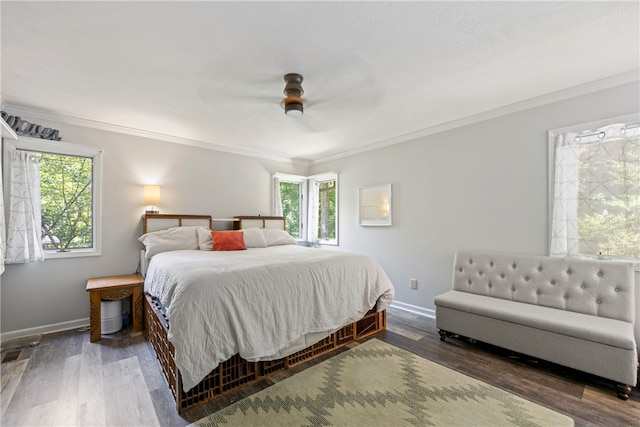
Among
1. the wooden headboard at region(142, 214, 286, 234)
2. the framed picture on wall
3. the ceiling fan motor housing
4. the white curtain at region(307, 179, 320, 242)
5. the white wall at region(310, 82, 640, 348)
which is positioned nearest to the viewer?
the ceiling fan motor housing

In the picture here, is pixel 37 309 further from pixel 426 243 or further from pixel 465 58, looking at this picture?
pixel 465 58

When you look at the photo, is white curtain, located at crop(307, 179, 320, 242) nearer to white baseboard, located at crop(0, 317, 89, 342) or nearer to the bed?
the bed

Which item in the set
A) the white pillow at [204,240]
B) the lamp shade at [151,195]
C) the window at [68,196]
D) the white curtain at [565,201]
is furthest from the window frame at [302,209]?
the white curtain at [565,201]

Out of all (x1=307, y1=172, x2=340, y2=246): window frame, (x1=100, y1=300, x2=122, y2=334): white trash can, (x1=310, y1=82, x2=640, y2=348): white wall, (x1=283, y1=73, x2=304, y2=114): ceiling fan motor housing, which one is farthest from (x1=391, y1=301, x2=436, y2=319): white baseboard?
(x1=100, y1=300, x2=122, y2=334): white trash can

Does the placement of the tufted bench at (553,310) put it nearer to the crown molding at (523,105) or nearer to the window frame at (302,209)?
the crown molding at (523,105)

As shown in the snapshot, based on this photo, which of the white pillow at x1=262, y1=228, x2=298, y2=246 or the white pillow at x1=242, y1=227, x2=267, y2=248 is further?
the white pillow at x1=262, y1=228, x2=298, y2=246

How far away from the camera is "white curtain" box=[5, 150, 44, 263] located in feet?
9.53

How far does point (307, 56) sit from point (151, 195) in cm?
289

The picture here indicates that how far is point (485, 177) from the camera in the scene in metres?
3.20

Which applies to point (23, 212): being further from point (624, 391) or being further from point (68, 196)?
point (624, 391)

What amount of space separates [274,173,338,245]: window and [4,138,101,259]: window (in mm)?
2640

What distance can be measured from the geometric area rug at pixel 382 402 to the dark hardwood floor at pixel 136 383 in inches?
5.0

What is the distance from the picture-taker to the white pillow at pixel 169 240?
330 cm

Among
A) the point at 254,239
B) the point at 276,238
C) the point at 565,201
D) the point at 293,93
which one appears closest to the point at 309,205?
the point at 276,238
